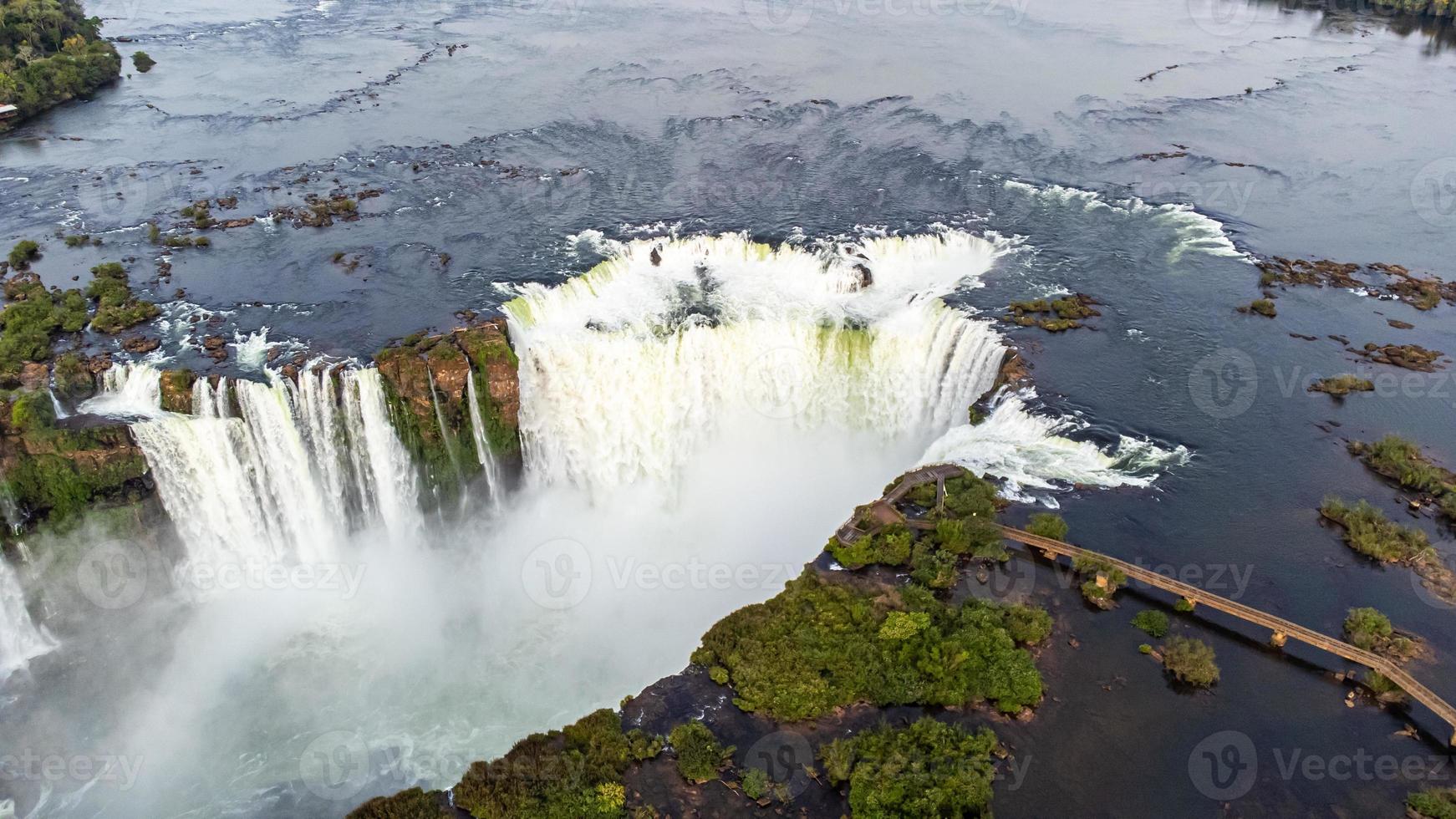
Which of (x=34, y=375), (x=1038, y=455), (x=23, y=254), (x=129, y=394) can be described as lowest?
(x=1038, y=455)

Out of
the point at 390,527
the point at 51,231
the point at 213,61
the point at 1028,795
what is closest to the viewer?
the point at 1028,795

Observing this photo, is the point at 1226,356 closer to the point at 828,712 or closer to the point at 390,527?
the point at 828,712

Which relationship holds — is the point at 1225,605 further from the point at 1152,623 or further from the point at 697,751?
the point at 697,751

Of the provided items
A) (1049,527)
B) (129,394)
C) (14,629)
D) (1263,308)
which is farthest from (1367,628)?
(14,629)

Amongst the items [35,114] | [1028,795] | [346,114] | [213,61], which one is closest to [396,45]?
[213,61]

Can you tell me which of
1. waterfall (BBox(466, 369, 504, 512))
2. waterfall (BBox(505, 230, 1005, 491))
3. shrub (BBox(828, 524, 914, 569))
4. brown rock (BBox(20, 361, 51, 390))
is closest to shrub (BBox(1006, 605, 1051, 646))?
shrub (BBox(828, 524, 914, 569))

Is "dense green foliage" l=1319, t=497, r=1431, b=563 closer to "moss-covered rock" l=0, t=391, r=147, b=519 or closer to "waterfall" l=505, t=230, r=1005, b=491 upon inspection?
"waterfall" l=505, t=230, r=1005, b=491
